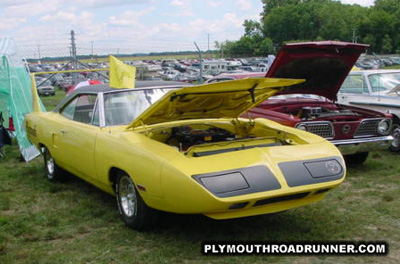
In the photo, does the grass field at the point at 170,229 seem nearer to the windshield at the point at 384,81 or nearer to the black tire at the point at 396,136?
the black tire at the point at 396,136

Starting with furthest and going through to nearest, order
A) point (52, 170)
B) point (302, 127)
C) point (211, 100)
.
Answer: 1. point (52, 170)
2. point (302, 127)
3. point (211, 100)

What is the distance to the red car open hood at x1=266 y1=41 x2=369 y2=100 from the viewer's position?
652cm

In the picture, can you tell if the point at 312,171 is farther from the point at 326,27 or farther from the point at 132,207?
the point at 326,27

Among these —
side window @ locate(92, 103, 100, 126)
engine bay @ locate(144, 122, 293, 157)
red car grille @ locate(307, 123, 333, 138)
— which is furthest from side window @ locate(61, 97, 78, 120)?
red car grille @ locate(307, 123, 333, 138)

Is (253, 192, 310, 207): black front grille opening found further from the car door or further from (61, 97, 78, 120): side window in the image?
(61, 97, 78, 120): side window

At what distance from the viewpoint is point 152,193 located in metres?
3.89

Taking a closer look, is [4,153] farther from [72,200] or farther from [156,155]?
[156,155]

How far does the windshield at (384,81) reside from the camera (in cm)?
871

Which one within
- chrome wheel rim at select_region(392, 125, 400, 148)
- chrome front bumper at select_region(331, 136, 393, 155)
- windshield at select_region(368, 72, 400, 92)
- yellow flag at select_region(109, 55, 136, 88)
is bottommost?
chrome wheel rim at select_region(392, 125, 400, 148)

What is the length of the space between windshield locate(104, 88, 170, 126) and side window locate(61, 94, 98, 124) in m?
0.25

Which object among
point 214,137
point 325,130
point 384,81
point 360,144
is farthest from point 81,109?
point 384,81

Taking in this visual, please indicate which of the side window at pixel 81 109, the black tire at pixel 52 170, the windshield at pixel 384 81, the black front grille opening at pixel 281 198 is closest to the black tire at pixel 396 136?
the windshield at pixel 384 81

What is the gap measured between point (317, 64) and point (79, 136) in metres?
3.67

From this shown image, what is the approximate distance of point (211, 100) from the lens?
477 centimetres
